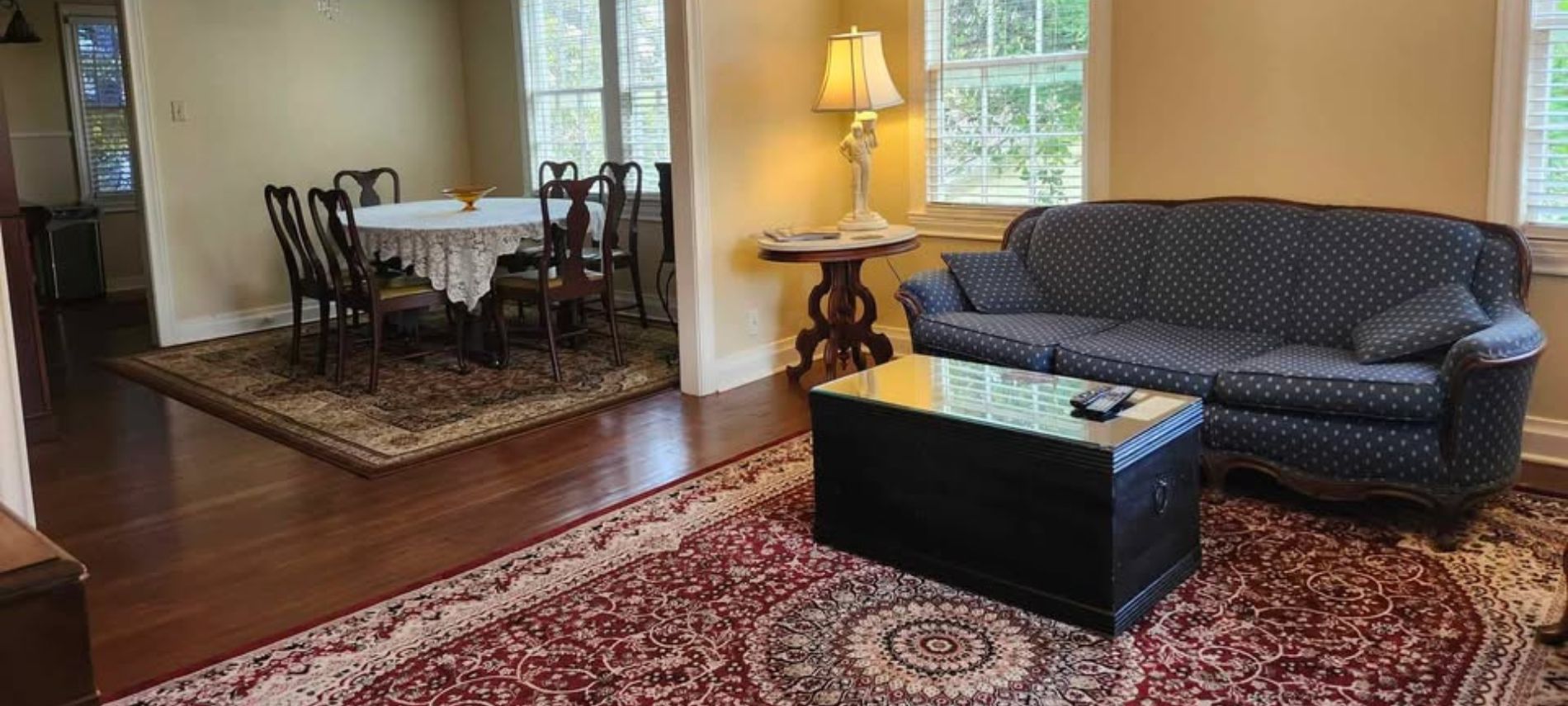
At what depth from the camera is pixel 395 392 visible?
5262mm

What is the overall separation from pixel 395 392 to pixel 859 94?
2.47 m

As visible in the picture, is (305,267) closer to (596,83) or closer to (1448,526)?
(596,83)

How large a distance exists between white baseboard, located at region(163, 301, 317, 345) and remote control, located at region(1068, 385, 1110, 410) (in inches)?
212

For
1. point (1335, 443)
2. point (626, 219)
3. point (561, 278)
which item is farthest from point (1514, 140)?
point (626, 219)

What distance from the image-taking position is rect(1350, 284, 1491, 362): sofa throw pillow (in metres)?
3.33

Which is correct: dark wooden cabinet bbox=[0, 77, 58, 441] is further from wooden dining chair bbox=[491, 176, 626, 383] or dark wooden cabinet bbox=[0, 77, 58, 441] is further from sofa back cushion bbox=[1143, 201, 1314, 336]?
sofa back cushion bbox=[1143, 201, 1314, 336]

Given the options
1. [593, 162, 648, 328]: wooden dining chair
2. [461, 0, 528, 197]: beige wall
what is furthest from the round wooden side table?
[461, 0, 528, 197]: beige wall

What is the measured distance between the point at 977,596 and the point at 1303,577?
2.83ft

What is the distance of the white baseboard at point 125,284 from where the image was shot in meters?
8.38

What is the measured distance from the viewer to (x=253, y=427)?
4.75 metres

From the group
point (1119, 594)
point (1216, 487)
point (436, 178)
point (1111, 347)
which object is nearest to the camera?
point (1119, 594)

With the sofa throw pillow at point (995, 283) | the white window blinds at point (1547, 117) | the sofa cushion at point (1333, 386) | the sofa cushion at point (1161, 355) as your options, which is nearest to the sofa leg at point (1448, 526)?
the sofa cushion at point (1333, 386)

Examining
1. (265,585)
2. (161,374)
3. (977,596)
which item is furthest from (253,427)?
(977,596)

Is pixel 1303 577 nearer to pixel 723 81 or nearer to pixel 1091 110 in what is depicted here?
pixel 1091 110
